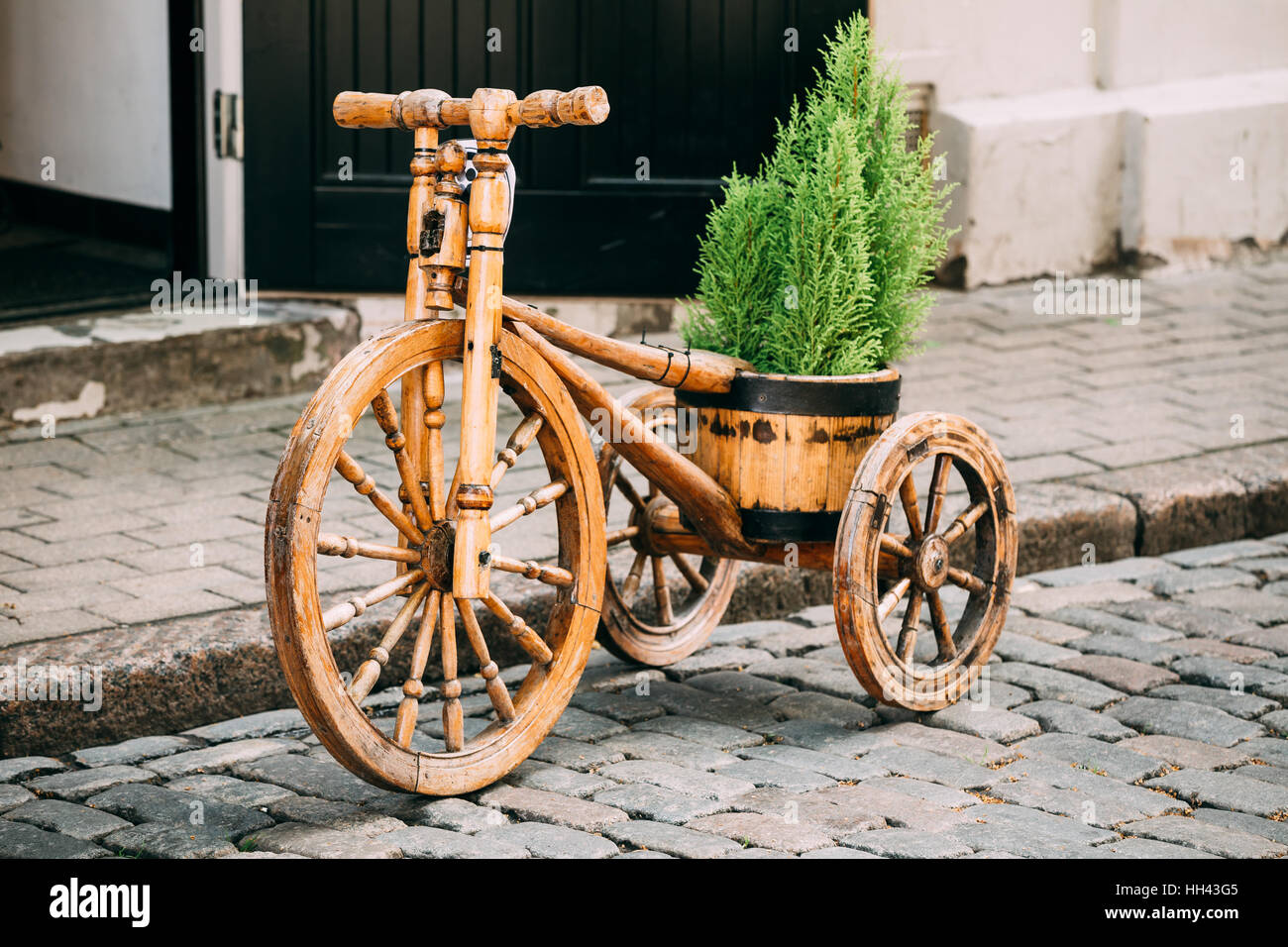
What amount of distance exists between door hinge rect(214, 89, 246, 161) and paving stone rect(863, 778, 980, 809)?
3947 mm

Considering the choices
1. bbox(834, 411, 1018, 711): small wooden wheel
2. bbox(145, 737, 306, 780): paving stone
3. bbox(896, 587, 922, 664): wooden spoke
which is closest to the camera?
bbox(145, 737, 306, 780): paving stone

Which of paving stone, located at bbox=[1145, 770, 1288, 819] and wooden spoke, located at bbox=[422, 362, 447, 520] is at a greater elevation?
wooden spoke, located at bbox=[422, 362, 447, 520]

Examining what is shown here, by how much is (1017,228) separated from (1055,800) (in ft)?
16.7

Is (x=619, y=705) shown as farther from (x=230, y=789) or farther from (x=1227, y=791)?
(x=1227, y=791)

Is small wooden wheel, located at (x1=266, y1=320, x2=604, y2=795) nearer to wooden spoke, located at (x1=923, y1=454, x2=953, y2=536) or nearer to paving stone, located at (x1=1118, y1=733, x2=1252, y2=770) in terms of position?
wooden spoke, located at (x1=923, y1=454, x2=953, y2=536)

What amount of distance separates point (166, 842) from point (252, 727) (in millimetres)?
648

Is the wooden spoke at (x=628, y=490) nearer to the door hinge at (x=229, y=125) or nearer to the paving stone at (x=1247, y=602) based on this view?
the paving stone at (x=1247, y=602)

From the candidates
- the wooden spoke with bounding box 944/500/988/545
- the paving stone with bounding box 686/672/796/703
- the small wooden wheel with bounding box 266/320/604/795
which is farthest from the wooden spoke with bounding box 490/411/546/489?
the wooden spoke with bounding box 944/500/988/545

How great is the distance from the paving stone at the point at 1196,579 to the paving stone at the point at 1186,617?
0.12m

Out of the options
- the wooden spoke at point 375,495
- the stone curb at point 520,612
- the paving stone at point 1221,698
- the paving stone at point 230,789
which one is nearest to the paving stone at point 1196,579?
the stone curb at point 520,612

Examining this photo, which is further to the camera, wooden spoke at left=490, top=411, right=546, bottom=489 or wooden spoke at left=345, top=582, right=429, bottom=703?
wooden spoke at left=490, top=411, right=546, bottom=489

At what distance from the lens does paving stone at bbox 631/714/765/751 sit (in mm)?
3455

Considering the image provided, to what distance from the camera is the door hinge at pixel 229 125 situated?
6160 millimetres

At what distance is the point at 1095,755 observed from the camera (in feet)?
11.1
